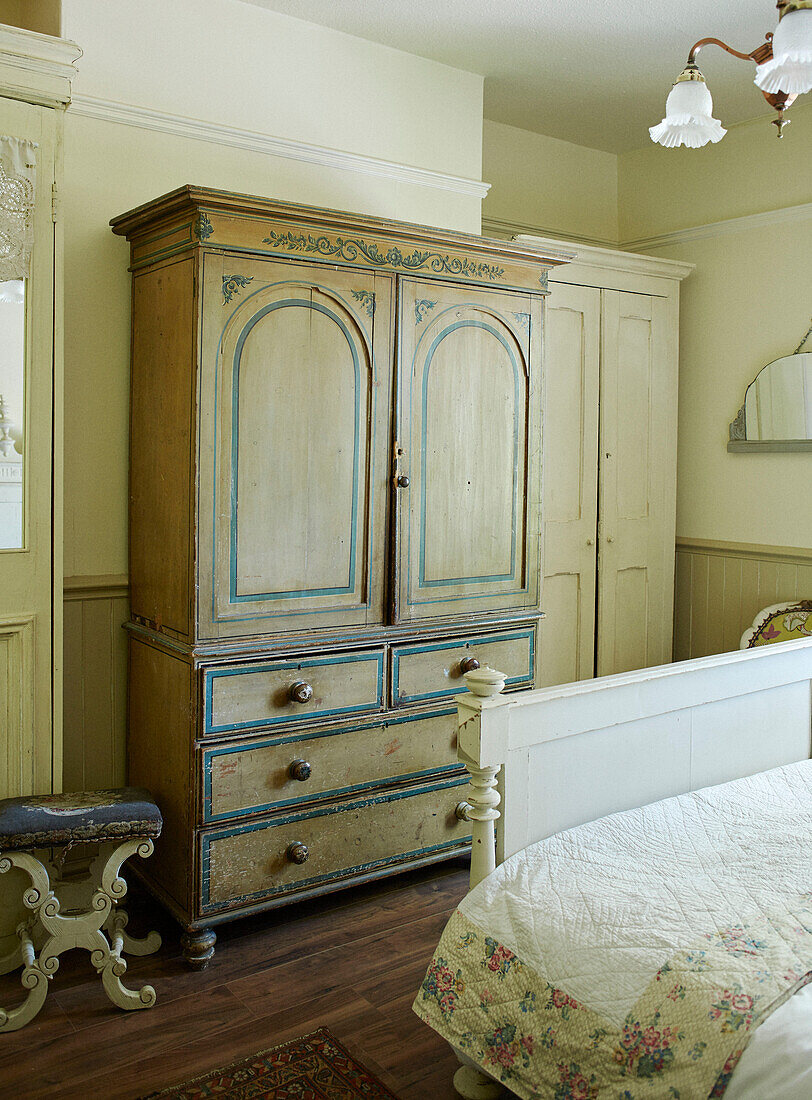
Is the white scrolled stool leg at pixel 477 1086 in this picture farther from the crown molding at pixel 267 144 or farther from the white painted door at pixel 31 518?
the crown molding at pixel 267 144

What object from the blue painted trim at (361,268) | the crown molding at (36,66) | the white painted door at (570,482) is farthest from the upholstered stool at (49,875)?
the white painted door at (570,482)

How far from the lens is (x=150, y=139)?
2850mm

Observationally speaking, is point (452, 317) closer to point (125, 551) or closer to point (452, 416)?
point (452, 416)

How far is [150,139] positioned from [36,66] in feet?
2.06

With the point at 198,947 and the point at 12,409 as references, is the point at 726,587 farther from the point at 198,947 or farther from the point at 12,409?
the point at 12,409

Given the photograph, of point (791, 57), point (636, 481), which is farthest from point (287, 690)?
point (636, 481)

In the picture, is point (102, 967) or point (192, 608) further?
point (192, 608)

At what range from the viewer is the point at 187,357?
8.10 feet

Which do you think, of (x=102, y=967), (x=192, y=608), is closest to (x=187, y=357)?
A: (x=192, y=608)

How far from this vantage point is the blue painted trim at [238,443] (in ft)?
8.18

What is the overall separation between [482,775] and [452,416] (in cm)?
136

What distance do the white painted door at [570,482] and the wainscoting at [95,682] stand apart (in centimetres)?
162

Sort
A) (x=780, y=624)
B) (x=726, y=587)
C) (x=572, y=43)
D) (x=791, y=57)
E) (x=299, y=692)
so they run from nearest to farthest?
→ (x=791, y=57) < (x=299, y=692) < (x=572, y=43) < (x=780, y=624) < (x=726, y=587)

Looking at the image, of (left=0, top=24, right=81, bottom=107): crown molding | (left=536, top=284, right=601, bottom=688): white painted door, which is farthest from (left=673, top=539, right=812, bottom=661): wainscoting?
(left=0, top=24, right=81, bottom=107): crown molding
